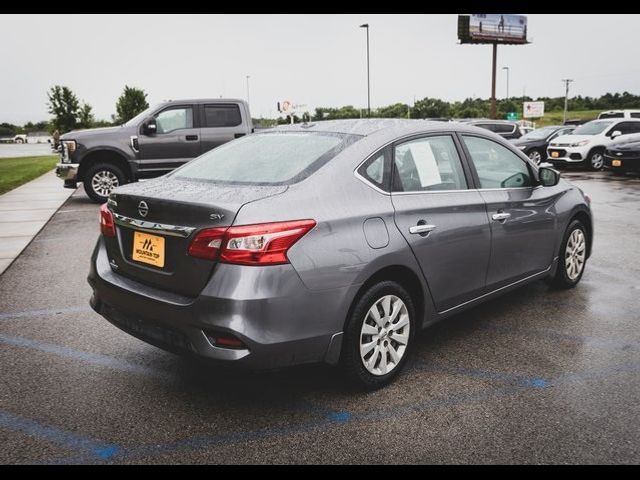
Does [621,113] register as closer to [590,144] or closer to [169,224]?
[590,144]

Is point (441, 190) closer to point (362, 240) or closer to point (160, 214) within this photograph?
point (362, 240)

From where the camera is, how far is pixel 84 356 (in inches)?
160

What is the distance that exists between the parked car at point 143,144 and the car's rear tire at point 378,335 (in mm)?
9242

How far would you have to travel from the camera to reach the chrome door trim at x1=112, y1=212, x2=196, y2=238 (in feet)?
9.82

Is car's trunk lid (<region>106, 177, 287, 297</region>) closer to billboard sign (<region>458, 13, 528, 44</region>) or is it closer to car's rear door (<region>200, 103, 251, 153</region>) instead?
car's rear door (<region>200, 103, 251, 153</region>)

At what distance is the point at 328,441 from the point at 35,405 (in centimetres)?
173

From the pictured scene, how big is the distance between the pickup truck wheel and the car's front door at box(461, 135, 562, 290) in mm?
8997

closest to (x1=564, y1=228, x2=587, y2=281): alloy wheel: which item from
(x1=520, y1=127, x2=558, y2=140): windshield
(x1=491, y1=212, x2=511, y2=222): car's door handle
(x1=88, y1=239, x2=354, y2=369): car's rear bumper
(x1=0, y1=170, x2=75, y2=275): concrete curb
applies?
(x1=491, y1=212, x2=511, y2=222): car's door handle

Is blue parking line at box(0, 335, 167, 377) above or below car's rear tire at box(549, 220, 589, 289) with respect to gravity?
below

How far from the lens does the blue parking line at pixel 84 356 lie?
3820mm

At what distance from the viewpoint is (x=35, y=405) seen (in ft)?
11.0

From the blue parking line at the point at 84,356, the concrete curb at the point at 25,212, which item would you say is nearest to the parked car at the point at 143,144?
the concrete curb at the point at 25,212

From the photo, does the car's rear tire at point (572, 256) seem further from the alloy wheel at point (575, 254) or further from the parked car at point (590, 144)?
the parked car at point (590, 144)

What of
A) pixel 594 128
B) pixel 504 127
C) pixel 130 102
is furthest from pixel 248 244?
pixel 130 102
